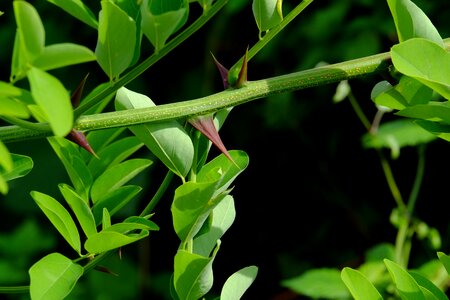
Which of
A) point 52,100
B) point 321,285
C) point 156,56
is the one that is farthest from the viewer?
point 321,285

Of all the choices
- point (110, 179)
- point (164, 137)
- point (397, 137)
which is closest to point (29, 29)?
point (164, 137)

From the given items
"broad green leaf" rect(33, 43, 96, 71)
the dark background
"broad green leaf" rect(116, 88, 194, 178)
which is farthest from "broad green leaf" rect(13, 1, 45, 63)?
the dark background

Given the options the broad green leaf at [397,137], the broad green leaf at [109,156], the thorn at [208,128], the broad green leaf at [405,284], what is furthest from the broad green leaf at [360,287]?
the broad green leaf at [397,137]

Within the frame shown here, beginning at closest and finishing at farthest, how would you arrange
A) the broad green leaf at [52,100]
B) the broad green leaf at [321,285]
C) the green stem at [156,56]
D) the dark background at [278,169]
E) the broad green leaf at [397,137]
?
the broad green leaf at [52,100]
the green stem at [156,56]
the broad green leaf at [321,285]
the broad green leaf at [397,137]
the dark background at [278,169]

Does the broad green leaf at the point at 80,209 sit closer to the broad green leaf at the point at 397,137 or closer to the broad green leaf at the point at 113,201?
the broad green leaf at the point at 113,201

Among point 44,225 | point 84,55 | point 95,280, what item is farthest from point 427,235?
point 84,55

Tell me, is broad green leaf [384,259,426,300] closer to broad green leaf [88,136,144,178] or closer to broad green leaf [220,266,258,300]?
broad green leaf [220,266,258,300]

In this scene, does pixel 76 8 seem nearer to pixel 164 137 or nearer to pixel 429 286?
pixel 164 137
